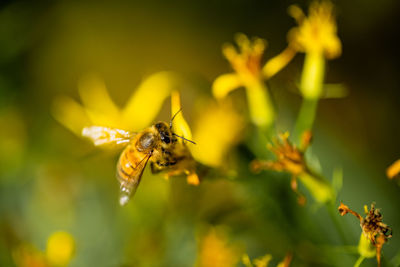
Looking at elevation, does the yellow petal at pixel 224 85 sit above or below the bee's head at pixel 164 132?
above

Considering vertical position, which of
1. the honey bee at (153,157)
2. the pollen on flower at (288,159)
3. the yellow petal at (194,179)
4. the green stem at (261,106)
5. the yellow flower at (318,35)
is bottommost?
the yellow petal at (194,179)

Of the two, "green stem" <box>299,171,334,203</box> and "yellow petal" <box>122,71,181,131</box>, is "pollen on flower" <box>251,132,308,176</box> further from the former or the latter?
"yellow petal" <box>122,71,181,131</box>

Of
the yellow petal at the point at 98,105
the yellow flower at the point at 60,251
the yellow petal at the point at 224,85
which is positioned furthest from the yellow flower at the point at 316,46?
the yellow flower at the point at 60,251

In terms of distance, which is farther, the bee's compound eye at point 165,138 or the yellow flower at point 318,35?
the yellow flower at point 318,35

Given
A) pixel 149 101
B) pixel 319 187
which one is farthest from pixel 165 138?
pixel 149 101

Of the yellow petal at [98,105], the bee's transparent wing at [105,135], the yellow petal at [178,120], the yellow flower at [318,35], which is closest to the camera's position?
the yellow petal at [178,120]

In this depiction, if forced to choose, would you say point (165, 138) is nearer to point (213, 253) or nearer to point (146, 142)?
point (146, 142)

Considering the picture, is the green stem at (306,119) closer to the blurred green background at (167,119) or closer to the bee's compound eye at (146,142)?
the blurred green background at (167,119)
